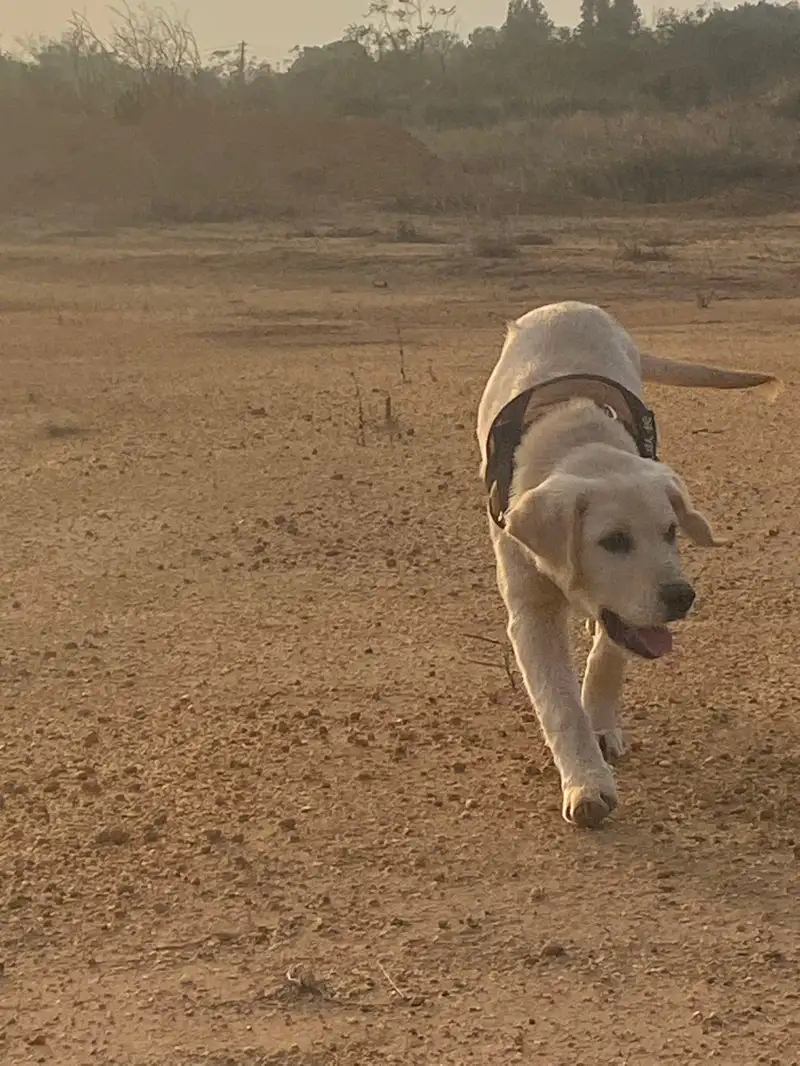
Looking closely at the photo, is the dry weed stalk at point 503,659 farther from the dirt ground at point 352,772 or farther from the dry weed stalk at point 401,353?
the dry weed stalk at point 401,353

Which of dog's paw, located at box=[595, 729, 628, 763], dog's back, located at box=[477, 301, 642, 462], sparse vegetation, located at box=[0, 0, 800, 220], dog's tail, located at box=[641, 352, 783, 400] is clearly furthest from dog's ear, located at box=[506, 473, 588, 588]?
sparse vegetation, located at box=[0, 0, 800, 220]

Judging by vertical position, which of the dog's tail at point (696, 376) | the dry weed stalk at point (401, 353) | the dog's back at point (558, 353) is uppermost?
the dog's back at point (558, 353)

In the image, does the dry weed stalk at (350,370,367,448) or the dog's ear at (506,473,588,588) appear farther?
the dry weed stalk at (350,370,367,448)

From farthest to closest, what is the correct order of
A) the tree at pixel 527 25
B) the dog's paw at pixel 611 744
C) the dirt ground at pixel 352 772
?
the tree at pixel 527 25 < the dog's paw at pixel 611 744 < the dirt ground at pixel 352 772

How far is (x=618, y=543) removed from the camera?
14.0ft

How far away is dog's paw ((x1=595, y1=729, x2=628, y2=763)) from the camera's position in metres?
4.85

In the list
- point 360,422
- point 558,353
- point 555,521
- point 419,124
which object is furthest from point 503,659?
point 419,124

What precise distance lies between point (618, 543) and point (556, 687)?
525 mm

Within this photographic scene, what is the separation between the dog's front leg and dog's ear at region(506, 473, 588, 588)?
0.30 m

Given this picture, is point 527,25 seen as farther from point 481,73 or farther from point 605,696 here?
point 605,696

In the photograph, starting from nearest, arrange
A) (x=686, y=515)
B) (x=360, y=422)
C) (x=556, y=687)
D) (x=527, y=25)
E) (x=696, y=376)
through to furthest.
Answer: (x=686, y=515)
(x=556, y=687)
(x=696, y=376)
(x=360, y=422)
(x=527, y=25)

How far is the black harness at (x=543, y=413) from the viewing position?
4887 mm

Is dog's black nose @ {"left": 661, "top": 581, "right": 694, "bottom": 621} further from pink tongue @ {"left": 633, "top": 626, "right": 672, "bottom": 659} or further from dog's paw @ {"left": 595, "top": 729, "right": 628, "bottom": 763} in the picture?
dog's paw @ {"left": 595, "top": 729, "right": 628, "bottom": 763}

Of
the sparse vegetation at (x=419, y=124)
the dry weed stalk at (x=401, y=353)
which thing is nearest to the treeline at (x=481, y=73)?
the sparse vegetation at (x=419, y=124)
